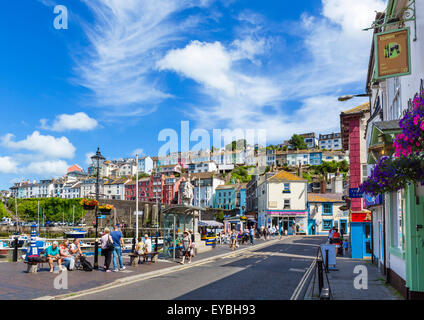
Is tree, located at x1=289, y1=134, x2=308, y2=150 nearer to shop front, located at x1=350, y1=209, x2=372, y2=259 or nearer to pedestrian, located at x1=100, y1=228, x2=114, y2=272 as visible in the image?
shop front, located at x1=350, y1=209, x2=372, y2=259

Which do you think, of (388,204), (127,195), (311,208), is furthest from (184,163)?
(388,204)

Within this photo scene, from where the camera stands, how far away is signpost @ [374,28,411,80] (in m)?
8.63

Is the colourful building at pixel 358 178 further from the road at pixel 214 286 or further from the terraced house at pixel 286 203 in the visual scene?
the terraced house at pixel 286 203

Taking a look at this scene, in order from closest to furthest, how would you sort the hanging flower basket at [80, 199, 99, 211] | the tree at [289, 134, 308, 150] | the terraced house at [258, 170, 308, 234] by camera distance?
the hanging flower basket at [80, 199, 99, 211], the terraced house at [258, 170, 308, 234], the tree at [289, 134, 308, 150]

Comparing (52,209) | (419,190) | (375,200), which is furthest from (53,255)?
(52,209)

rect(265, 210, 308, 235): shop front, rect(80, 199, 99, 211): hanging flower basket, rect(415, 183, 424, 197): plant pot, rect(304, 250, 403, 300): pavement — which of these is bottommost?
rect(265, 210, 308, 235): shop front

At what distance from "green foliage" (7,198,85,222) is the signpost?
96688 millimetres

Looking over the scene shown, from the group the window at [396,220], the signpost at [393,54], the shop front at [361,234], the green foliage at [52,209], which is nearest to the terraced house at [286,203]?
the shop front at [361,234]

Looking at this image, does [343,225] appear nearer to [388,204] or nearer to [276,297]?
[388,204]

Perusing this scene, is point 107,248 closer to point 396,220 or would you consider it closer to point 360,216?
point 396,220

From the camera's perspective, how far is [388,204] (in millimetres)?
14555

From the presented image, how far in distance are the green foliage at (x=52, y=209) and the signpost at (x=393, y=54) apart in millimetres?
96688

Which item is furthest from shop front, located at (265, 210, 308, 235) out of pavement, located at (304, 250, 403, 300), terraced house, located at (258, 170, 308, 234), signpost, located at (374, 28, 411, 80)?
signpost, located at (374, 28, 411, 80)

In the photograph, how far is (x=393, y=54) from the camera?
8.83m
